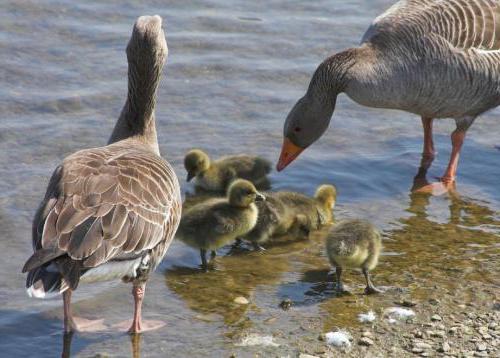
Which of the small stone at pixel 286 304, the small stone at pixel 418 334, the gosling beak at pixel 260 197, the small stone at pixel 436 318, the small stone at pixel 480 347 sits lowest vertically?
the small stone at pixel 286 304

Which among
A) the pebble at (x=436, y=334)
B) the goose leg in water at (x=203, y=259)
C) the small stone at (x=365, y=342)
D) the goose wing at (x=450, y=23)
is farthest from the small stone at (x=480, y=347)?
the goose wing at (x=450, y=23)

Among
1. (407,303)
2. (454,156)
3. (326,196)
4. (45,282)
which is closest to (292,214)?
(326,196)

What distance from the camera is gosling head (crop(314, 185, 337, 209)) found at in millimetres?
8594

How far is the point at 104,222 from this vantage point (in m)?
5.93

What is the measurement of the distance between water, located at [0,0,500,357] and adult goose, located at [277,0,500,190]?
521 mm

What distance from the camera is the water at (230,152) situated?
269 inches

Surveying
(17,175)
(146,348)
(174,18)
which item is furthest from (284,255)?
(174,18)

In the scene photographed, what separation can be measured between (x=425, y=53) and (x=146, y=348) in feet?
14.9

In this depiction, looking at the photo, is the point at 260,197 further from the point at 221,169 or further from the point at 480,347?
the point at 480,347

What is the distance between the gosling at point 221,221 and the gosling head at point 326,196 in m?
0.85

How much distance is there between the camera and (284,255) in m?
7.99

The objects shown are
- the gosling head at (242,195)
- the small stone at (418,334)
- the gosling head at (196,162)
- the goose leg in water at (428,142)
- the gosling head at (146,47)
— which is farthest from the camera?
the goose leg in water at (428,142)

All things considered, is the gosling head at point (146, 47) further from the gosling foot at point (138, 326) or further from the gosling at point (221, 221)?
the gosling foot at point (138, 326)

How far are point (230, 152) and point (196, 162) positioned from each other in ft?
3.22
